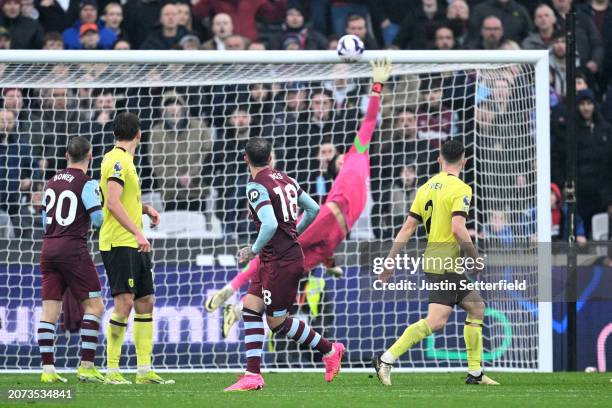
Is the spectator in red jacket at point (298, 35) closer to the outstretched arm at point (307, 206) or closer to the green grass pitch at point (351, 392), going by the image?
the green grass pitch at point (351, 392)

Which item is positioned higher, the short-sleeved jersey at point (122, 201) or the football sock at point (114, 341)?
the short-sleeved jersey at point (122, 201)

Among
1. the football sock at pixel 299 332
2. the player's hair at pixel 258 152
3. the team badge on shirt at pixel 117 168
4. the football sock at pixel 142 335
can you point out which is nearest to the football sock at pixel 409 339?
the football sock at pixel 299 332

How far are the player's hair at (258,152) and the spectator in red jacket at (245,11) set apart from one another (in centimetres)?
712

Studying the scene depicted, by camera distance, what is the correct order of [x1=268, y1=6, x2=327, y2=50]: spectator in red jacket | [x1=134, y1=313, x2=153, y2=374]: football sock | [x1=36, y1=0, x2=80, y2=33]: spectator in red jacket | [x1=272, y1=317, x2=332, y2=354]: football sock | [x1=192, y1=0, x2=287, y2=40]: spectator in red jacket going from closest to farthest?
[x1=272, y1=317, x2=332, y2=354]: football sock, [x1=134, y1=313, x2=153, y2=374]: football sock, [x1=268, y1=6, x2=327, y2=50]: spectator in red jacket, [x1=36, y1=0, x2=80, y2=33]: spectator in red jacket, [x1=192, y1=0, x2=287, y2=40]: spectator in red jacket

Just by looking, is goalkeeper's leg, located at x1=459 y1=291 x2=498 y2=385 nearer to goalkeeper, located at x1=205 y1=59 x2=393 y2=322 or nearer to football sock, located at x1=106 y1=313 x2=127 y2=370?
goalkeeper, located at x1=205 y1=59 x2=393 y2=322

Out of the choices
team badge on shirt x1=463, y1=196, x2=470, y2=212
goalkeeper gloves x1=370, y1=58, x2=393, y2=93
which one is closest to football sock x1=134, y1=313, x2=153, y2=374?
team badge on shirt x1=463, y1=196, x2=470, y2=212

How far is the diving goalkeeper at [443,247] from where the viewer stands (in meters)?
9.62

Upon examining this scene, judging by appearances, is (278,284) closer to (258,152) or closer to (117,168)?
(258,152)

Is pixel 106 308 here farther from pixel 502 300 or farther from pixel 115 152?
pixel 502 300

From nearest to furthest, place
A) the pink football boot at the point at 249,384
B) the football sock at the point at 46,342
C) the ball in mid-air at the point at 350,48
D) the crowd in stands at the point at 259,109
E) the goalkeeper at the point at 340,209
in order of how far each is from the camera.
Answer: the pink football boot at the point at 249,384, the football sock at the point at 46,342, the ball in mid-air at the point at 350,48, the goalkeeper at the point at 340,209, the crowd in stands at the point at 259,109

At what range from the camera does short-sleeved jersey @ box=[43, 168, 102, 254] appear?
10.1 m

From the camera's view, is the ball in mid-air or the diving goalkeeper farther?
the ball in mid-air

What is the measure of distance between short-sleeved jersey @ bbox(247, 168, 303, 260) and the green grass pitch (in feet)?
3.62

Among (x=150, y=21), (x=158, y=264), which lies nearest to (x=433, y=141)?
(x=158, y=264)
